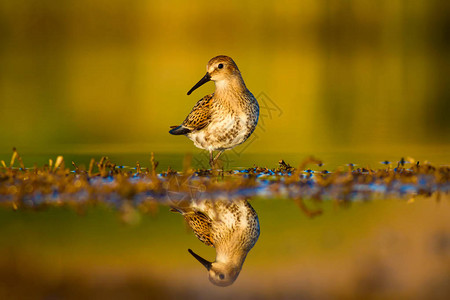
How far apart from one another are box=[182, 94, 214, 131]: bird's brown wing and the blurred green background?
3.26m

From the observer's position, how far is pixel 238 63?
108 feet

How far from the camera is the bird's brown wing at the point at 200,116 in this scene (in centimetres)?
1041

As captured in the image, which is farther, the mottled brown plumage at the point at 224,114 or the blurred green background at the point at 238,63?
the blurred green background at the point at 238,63

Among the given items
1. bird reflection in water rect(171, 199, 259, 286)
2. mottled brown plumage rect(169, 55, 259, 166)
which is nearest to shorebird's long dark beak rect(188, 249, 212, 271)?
bird reflection in water rect(171, 199, 259, 286)

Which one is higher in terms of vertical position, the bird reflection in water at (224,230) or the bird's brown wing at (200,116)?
the bird's brown wing at (200,116)

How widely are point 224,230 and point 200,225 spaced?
27cm

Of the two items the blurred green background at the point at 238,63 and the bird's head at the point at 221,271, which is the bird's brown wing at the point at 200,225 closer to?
the bird's head at the point at 221,271

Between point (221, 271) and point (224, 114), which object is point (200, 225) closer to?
point (221, 271)

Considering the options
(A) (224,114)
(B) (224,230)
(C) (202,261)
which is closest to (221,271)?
(C) (202,261)

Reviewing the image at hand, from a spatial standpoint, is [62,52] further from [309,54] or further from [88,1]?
[309,54]

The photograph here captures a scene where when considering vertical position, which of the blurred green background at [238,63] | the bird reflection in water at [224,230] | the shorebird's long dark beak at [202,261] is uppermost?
the blurred green background at [238,63]

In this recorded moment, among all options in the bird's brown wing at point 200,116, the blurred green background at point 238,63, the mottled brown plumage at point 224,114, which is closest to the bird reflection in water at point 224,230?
the mottled brown plumage at point 224,114

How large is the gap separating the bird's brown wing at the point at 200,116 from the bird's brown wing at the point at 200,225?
12.2ft

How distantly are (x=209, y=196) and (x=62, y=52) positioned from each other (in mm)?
39113
